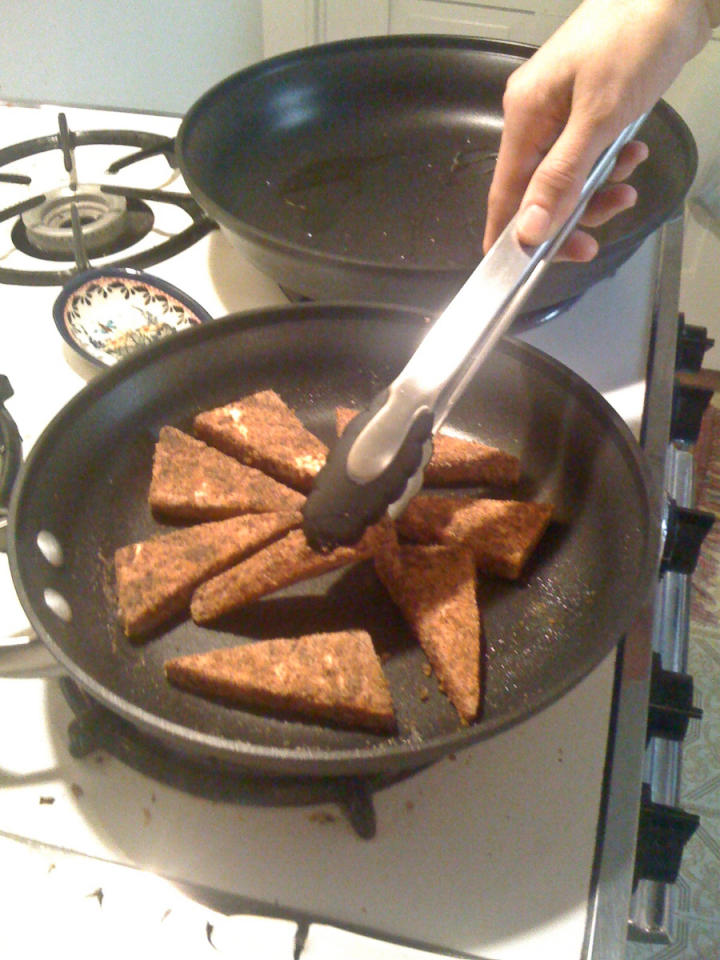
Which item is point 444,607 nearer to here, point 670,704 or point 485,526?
point 485,526

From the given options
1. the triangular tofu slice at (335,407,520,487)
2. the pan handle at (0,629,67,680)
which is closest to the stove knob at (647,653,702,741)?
the triangular tofu slice at (335,407,520,487)

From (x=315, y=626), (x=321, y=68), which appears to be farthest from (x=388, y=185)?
(x=315, y=626)

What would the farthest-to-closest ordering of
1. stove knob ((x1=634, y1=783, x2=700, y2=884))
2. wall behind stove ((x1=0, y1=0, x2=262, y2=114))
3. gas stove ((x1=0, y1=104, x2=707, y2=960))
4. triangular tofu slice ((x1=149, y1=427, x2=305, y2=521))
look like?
wall behind stove ((x1=0, y1=0, x2=262, y2=114))
triangular tofu slice ((x1=149, y1=427, x2=305, y2=521))
stove knob ((x1=634, y1=783, x2=700, y2=884))
gas stove ((x1=0, y1=104, x2=707, y2=960))

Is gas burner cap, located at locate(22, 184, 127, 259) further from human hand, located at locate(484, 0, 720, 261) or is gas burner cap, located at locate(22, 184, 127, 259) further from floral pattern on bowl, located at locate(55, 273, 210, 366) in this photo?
human hand, located at locate(484, 0, 720, 261)

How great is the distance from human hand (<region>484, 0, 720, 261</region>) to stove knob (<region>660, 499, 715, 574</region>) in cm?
29

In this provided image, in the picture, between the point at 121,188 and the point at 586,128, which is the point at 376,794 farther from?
the point at 121,188

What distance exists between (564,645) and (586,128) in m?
0.48

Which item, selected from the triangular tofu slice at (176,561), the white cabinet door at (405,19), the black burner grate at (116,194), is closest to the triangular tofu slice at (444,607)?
the triangular tofu slice at (176,561)

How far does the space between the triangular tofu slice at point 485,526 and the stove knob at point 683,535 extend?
0.16 m

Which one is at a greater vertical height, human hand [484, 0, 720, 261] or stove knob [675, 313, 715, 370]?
human hand [484, 0, 720, 261]

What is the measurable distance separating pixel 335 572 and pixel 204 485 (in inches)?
6.6

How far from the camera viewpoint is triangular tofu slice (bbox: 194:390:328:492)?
0.80 metres

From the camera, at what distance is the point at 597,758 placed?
0.59 metres

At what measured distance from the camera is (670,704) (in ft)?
2.28
